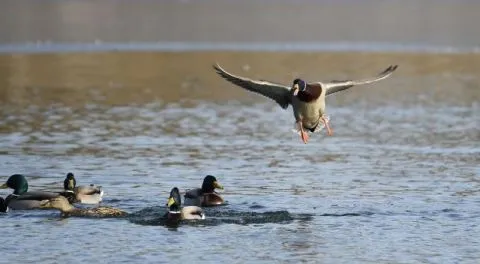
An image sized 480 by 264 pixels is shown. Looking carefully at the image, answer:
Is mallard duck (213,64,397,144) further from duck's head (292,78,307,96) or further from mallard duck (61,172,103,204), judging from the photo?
mallard duck (61,172,103,204)

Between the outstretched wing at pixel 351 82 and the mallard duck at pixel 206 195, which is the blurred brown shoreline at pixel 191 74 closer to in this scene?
the mallard duck at pixel 206 195

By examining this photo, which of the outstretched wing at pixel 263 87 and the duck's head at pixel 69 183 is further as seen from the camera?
the duck's head at pixel 69 183

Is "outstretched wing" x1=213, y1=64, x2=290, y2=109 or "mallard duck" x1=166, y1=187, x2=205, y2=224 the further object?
"outstretched wing" x1=213, y1=64, x2=290, y2=109

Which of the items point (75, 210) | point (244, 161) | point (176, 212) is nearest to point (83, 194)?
point (75, 210)

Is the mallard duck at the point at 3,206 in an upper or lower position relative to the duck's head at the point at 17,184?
lower

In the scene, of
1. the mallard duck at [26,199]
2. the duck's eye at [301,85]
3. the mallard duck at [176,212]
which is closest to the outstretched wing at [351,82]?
the duck's eye at [301,85]

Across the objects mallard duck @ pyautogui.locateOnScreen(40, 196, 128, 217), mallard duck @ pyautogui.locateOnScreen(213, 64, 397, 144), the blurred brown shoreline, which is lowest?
mallard duck @ pyautogui.locateOnScreen(40, 196, 128, 217)

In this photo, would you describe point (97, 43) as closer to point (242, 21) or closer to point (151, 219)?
point (242, 21)

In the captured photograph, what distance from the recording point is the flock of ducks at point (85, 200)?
13.2 meters

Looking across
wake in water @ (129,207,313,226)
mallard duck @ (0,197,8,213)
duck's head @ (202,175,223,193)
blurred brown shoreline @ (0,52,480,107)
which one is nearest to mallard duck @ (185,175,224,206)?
duck's head @ (202,175,223,193)

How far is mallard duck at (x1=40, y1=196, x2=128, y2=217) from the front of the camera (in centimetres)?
1340

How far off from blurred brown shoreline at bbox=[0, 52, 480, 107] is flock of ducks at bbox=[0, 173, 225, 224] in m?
9.05

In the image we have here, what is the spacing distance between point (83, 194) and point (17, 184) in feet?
2.66

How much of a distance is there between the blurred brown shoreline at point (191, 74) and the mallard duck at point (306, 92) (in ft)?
31.7
